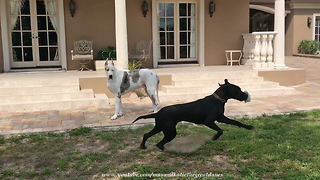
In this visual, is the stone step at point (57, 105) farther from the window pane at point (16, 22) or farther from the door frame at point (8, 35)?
the window pane at point (16, 22)

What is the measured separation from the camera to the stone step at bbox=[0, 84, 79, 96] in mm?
6879

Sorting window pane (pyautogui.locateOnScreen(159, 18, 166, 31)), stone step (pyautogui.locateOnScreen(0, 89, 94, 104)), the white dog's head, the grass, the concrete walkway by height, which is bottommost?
the grass

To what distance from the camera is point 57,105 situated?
252 inches

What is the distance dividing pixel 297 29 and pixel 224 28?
758 cm

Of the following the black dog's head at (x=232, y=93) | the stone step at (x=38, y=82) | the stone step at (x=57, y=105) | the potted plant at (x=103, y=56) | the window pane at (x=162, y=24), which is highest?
the window pane at (x=162, y=24)

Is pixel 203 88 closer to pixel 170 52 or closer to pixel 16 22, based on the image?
pixel 170 52

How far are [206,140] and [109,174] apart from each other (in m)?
1.32

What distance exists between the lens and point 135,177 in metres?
3.15

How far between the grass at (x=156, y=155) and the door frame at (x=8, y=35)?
17.5 ft

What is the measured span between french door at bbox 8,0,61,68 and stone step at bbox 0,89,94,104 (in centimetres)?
321

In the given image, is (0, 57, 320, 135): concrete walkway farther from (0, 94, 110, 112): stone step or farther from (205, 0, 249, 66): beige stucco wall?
(205, 0, 249, 66): beige stucco wall

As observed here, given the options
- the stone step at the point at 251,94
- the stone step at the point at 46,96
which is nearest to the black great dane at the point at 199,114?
the stone step at the point at 251,94

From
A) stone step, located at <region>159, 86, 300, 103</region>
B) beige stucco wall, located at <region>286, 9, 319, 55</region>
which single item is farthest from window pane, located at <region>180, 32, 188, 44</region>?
beige stucco wall, located at <region>286, 9, 319, 55</region>

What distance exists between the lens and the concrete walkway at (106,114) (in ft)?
16.7
